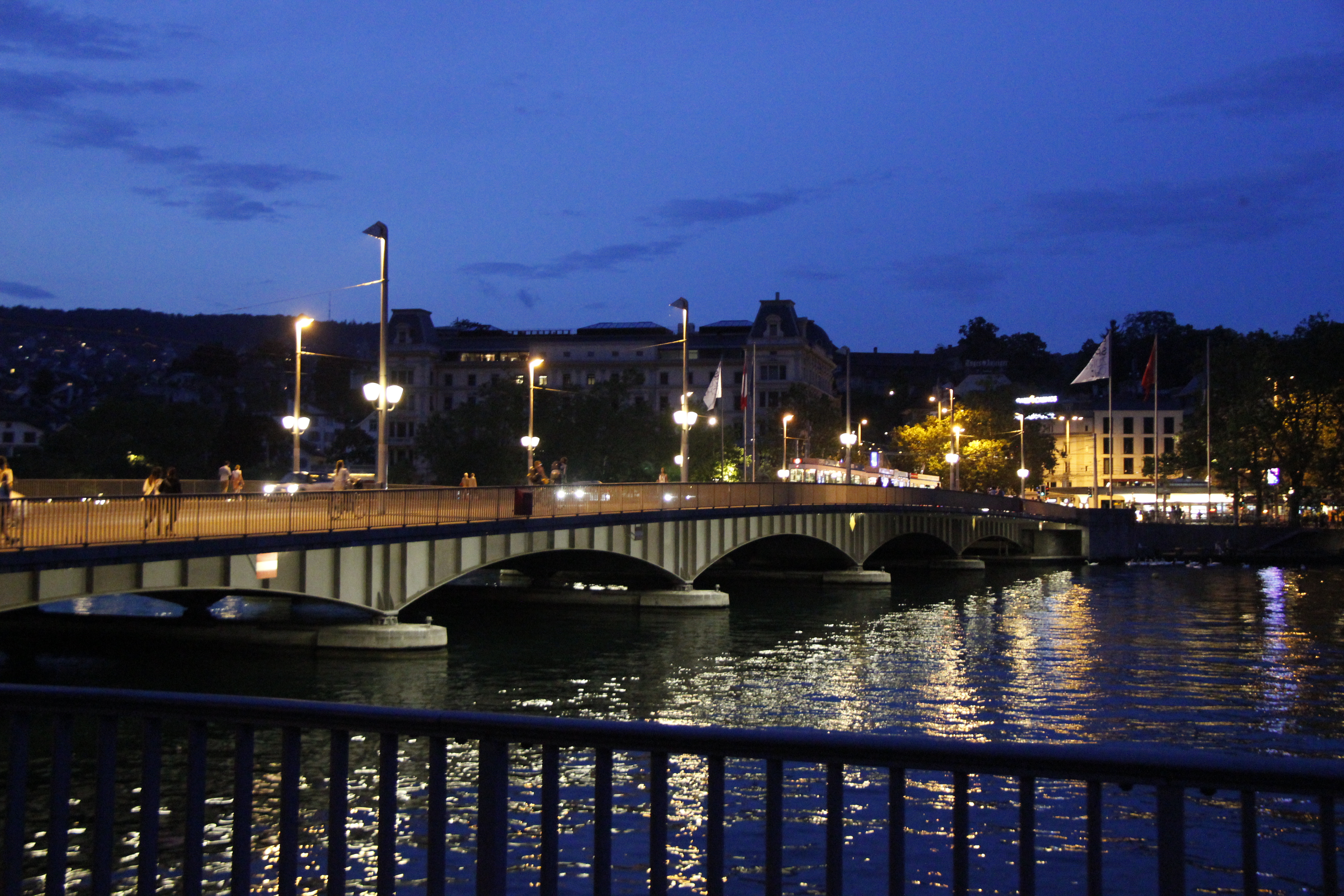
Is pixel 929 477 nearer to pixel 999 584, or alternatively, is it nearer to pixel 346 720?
pixel 999 584

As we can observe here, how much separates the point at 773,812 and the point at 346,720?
67.3 inches

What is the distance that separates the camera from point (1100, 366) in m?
79.3

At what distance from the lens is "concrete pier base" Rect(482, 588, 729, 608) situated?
160 feet

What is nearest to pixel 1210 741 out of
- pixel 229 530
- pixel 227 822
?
pixel 227 822

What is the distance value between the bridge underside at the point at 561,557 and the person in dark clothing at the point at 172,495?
2.40 ft

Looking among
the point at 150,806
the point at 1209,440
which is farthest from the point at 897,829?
the point at 1209,440

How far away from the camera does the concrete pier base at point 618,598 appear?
4884 cm

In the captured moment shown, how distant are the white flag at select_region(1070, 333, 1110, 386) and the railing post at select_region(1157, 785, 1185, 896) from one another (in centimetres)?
7645

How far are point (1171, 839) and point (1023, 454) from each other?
106 meters

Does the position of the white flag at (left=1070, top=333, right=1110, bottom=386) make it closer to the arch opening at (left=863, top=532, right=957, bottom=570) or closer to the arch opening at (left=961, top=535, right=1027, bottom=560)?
the arch opening at (left=863, top=532, right=957, bottom=570)

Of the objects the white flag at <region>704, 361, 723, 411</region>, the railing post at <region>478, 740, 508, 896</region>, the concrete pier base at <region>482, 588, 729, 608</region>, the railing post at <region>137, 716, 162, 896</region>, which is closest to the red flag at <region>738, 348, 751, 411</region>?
the white flag at <region>704, 361, 723, 411</region>

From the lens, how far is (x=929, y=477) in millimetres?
106875

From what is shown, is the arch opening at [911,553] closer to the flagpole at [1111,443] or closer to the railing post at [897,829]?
the flagpole at [1111,443]

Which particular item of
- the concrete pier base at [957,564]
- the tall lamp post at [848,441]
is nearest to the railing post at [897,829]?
the tall lamp post at [848,441]
